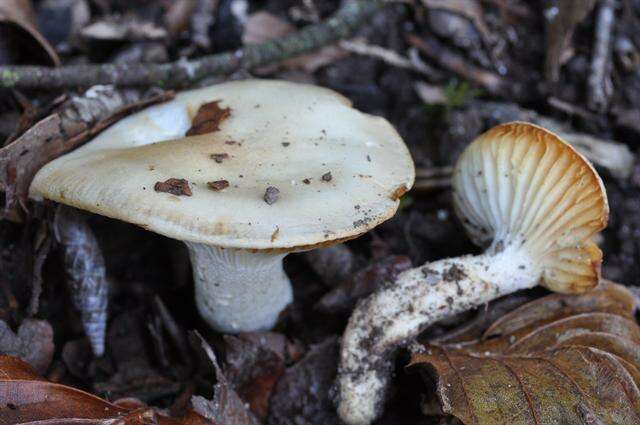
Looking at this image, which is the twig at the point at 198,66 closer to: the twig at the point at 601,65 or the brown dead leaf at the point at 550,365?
the twig at the point at 601,65

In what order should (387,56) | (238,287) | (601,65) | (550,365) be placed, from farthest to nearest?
(387,56) → (601,65) → (238,287) → (550,365)

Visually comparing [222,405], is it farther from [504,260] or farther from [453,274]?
[504,260]

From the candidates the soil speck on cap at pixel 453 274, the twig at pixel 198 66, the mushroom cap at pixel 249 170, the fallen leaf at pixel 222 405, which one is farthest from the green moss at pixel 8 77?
the soil speck on cap at pixel 453 274

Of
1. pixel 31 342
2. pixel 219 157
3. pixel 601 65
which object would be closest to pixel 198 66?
pixel 219 157

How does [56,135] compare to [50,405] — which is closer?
[50,405]

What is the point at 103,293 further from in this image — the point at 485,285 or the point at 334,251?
the point at 485,285

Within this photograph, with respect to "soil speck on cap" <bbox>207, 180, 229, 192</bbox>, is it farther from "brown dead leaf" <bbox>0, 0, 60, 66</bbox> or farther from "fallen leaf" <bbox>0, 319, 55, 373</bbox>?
"brown dead leaf" <bbox>0, 0, 60, 66</bbox>

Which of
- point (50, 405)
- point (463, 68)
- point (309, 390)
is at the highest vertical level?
point (463, 68)
